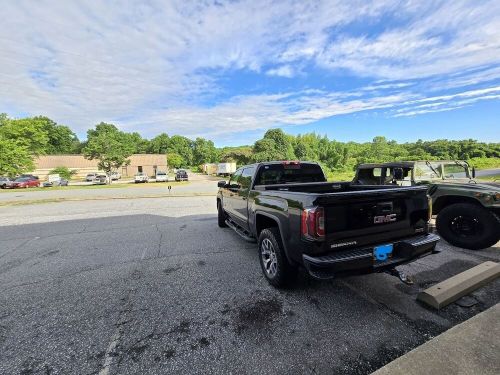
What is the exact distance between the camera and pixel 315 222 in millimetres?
2596

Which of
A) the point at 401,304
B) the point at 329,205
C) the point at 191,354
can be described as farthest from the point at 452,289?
the point at 191,354

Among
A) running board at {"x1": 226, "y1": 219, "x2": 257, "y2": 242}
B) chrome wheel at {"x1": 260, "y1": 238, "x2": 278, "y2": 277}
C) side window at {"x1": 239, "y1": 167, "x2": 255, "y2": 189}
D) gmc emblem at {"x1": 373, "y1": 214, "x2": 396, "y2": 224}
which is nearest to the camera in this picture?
gmc emblem at {"x1": 373, "y1": 214, "x2": 396, "y2": 224}

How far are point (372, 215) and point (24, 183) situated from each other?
129 feet

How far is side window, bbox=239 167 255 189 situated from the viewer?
16.4 ft

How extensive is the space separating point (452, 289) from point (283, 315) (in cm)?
205

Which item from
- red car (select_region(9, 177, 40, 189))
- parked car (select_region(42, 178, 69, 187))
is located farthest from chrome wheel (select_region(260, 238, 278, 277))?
parked car (select_region(42, 178, 69, 187))

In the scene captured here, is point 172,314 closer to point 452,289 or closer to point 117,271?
point 117,271

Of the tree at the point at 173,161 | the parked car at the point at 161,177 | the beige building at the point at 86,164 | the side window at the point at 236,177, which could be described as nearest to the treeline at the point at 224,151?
the tree at the point at 173,161

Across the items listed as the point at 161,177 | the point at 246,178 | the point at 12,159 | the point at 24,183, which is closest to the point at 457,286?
the point at 246,178

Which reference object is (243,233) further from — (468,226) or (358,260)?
(468,226)

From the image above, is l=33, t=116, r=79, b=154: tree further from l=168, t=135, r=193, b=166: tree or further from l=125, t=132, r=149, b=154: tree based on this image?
l=168, t=135, r=193, b=166: tree

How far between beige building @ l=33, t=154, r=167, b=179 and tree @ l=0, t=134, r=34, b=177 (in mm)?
22969

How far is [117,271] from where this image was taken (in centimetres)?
429

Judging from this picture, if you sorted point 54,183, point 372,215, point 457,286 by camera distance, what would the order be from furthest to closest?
1. point 54,183
2. point 457,286
3. point 372,215
